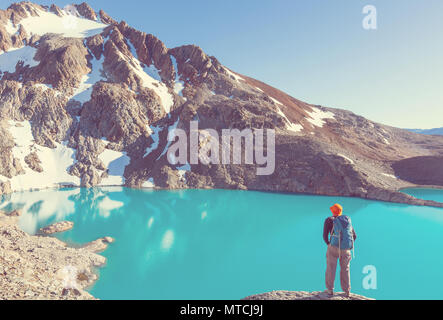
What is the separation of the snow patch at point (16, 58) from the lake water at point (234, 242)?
1580 inches

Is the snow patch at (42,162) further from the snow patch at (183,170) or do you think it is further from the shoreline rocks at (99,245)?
the shoreline rocks at (99,245)

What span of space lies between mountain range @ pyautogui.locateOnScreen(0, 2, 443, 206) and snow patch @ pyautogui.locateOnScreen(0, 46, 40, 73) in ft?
0.87

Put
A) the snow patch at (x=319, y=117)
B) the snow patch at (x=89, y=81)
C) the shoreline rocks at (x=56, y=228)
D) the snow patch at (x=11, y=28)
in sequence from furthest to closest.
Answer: the snow patch at (x=11, y=28)
the snow patch at (x=319, y=117)
the snow patch at (x=89, y=81)
the shoreline rocks at (x=56, y=228)

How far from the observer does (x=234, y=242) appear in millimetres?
17312

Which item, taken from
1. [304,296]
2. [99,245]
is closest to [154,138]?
[99,245]

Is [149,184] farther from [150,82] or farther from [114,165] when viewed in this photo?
[150,82]

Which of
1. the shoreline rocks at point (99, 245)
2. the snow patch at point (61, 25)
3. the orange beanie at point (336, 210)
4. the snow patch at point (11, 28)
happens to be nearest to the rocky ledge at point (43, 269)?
the shoreline rocks at point (99, 245)

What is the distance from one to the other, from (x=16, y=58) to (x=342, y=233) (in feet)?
259

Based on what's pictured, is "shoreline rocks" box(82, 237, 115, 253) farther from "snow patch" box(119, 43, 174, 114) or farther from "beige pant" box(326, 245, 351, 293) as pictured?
"snow patch" box(119, 43, 174, 114)

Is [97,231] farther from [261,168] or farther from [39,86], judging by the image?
[39,86]

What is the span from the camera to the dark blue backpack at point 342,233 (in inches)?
228

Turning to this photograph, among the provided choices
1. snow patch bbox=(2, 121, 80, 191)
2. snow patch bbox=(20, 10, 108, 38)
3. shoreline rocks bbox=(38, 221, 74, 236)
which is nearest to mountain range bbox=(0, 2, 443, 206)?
snow patch bbox=(2, 121, 80, 191)
